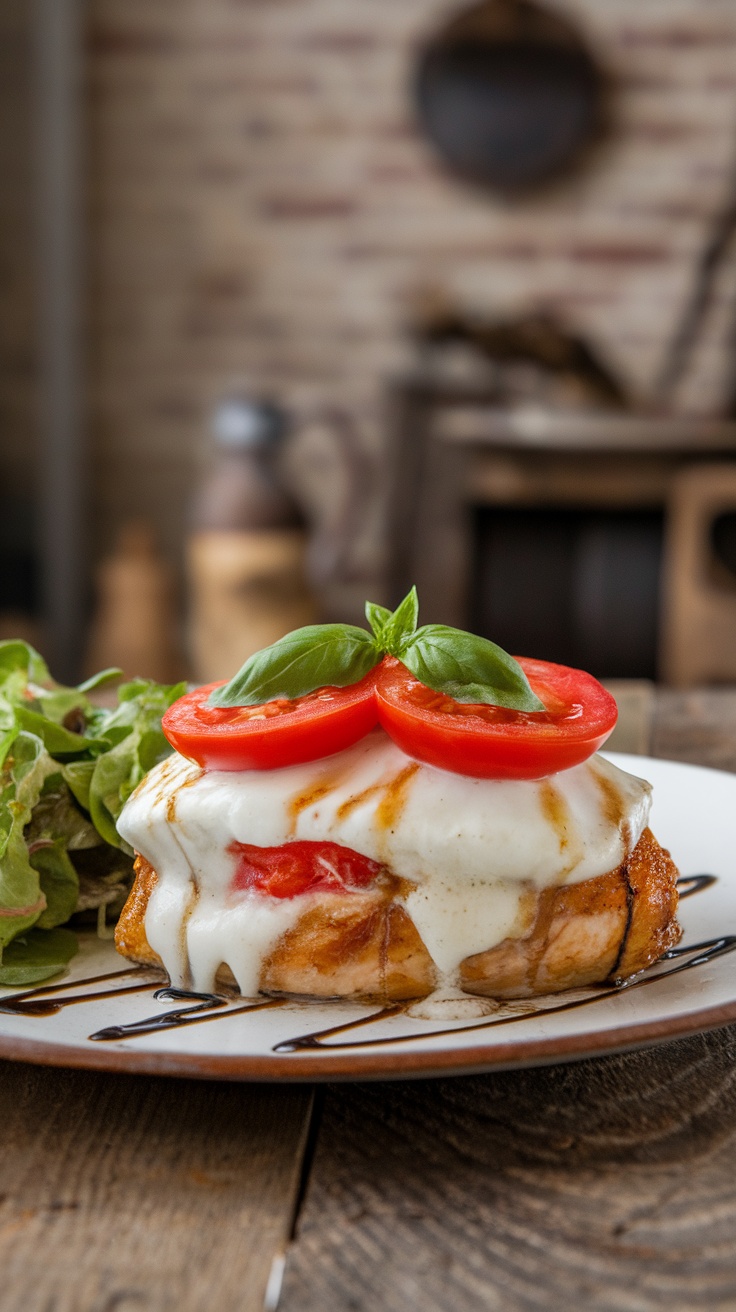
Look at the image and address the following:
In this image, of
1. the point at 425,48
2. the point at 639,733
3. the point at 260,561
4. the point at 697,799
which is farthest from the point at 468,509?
the point at 697,799

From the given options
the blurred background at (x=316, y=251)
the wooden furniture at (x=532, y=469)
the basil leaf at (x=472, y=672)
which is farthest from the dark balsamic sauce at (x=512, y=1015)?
the blurred background at (x=316, y=251)

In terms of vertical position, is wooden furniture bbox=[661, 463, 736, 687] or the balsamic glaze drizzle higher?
the balsamic glaze drizzle

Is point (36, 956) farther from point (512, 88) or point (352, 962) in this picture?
point (512, 88)

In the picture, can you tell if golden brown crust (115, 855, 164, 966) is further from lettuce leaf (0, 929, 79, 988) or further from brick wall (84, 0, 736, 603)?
brick wall (84, 0, 736, 603)

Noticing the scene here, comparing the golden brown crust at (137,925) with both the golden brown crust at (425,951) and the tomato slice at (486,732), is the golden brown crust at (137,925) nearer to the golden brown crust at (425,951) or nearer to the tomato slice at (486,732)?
the golden brown crust at (425,951)

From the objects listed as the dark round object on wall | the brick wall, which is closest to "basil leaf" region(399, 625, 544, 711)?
the brick wall

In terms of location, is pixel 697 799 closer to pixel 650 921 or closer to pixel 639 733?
pixel 650 921
